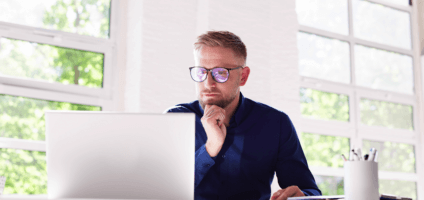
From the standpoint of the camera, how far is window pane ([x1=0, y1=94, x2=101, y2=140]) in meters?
2.62

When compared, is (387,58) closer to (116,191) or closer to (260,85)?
(260,85)

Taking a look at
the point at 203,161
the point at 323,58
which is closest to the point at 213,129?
the point at 203,161

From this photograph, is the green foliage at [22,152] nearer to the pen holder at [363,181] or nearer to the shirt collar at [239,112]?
the shirt collar at [239,112]

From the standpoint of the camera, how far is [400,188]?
4.14 metres

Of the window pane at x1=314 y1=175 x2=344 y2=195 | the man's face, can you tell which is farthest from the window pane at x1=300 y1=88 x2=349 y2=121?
the man's face

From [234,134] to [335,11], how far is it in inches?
114

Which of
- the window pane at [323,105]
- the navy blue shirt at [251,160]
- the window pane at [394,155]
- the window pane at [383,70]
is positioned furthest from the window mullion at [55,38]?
the window pane at [394,155]

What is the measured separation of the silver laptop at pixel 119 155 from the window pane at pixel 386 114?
3.44 meters

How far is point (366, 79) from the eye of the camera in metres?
4.23

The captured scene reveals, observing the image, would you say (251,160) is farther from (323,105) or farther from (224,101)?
(323,105)

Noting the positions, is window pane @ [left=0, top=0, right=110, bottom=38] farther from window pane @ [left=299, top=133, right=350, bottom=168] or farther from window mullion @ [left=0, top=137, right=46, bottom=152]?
window pane @ [left=299, top=133, right=350, bottom=168]

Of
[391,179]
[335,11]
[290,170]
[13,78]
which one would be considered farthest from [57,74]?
[391,179]

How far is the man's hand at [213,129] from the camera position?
148 cm

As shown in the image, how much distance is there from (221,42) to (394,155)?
319 centimetres
